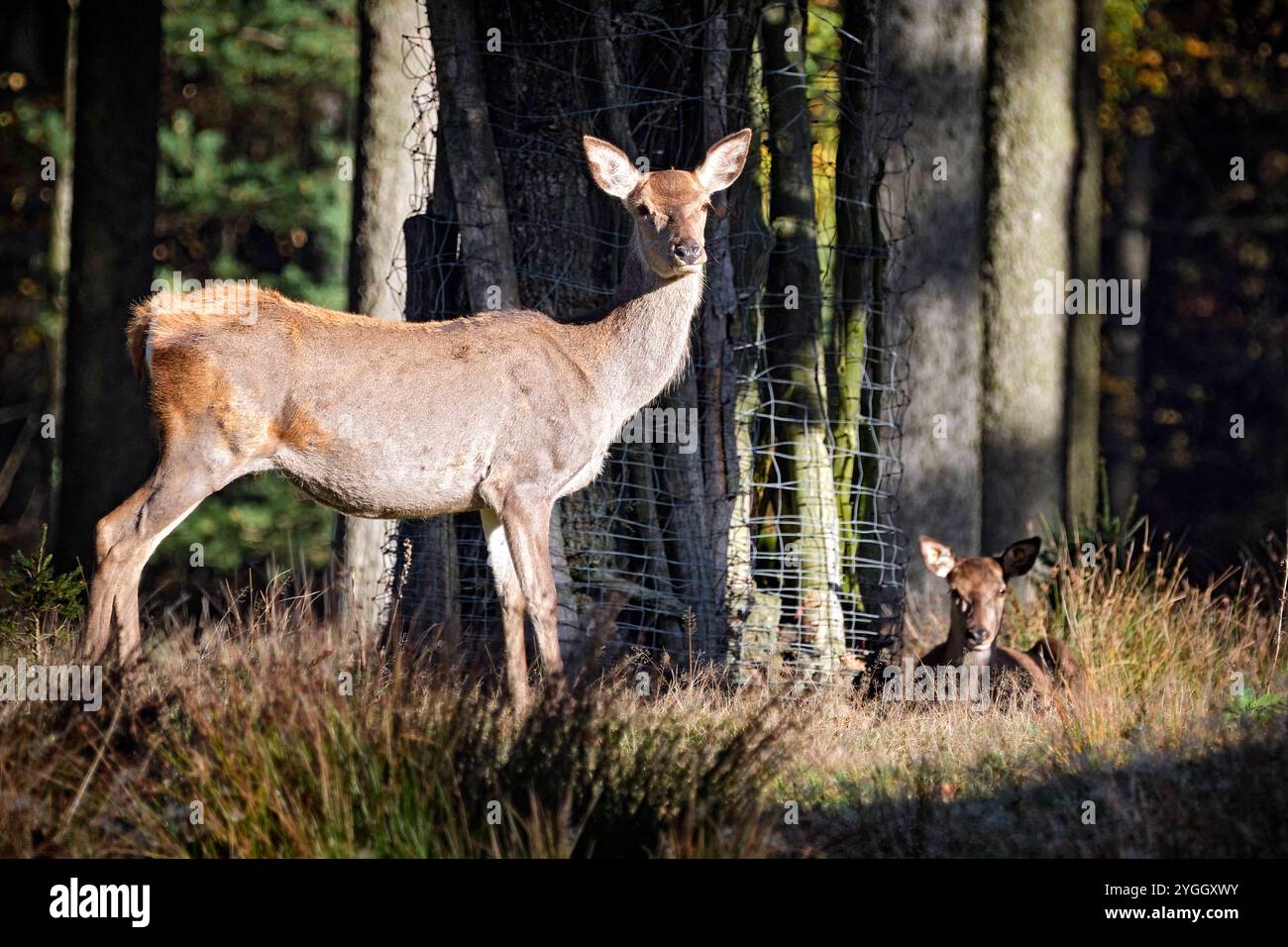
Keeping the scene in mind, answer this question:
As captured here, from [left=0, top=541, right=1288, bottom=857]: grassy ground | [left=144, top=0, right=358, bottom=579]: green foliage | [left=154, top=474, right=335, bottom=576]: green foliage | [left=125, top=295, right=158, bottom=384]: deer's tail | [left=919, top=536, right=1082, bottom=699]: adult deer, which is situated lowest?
[left=0, top=541, right=1288, bottom=857]: grassy ground

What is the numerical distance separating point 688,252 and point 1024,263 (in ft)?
15.1

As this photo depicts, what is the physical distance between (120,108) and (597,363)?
4784 mm

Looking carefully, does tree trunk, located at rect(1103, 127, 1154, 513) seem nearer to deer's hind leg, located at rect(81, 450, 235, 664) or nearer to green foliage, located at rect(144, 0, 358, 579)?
green foliage, located at rect(144, 0, 358, 579)

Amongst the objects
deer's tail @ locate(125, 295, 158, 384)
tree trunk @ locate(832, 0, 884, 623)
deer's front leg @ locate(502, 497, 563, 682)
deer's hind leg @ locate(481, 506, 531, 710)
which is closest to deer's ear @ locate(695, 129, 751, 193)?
tree trunk @ locate(832, 0, 884, 623)

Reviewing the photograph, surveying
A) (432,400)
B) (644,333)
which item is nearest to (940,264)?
(644,333)

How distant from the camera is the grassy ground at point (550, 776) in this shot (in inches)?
197

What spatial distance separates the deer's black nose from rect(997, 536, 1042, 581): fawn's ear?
8.14ft

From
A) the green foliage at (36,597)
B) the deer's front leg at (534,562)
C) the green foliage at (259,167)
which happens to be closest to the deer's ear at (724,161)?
the deer's front leg at (534,562)

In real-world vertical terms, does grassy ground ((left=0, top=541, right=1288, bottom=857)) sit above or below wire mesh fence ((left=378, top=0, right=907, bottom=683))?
below

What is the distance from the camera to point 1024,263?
11.1 metres

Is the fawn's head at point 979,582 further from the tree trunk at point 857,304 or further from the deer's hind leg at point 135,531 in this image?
the deer's hind leg at point 135,531

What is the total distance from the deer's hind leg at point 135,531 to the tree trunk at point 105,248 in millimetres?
4144

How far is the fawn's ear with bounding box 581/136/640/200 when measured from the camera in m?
7.54

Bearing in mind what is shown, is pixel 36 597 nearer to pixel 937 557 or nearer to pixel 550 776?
pixel 550 776
